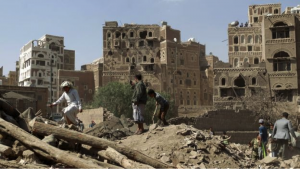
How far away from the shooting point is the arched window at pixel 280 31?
5267cm

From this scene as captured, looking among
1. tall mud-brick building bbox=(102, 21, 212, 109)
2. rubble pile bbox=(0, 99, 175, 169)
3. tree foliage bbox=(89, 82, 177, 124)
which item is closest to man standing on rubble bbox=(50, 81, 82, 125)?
rubble pile bbox=(0, 99, 175, 169)

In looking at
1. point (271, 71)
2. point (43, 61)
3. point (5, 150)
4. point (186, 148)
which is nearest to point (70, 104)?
point (186, 148)

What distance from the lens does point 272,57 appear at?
52094mm

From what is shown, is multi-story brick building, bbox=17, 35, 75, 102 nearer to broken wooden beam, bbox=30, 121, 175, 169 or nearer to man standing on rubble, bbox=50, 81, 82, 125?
man standing on rubble, bbox=50, 81, 82, 125

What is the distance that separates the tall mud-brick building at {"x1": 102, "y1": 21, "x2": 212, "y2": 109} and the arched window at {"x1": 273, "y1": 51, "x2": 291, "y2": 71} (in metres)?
23.6

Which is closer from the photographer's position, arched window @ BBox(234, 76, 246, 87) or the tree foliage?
arched window @ BBox(234, 76, 246, 87)

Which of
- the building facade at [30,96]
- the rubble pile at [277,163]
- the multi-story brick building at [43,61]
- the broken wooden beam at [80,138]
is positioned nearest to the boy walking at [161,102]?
the rubble pile at [277,163]

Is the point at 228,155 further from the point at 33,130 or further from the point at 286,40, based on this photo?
the point at 286,40

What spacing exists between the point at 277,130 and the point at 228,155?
2.52m

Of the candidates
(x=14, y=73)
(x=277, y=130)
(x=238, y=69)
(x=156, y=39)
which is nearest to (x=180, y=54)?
(x=156, y=39)

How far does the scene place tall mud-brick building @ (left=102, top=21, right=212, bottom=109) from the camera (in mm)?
73875

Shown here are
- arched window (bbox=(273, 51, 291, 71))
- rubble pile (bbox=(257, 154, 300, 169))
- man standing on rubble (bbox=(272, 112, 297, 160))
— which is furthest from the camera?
arched window (bbox=(273, 51, 291, 71))

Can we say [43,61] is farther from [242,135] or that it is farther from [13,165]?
[13,165]

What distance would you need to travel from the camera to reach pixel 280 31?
53125 mm
